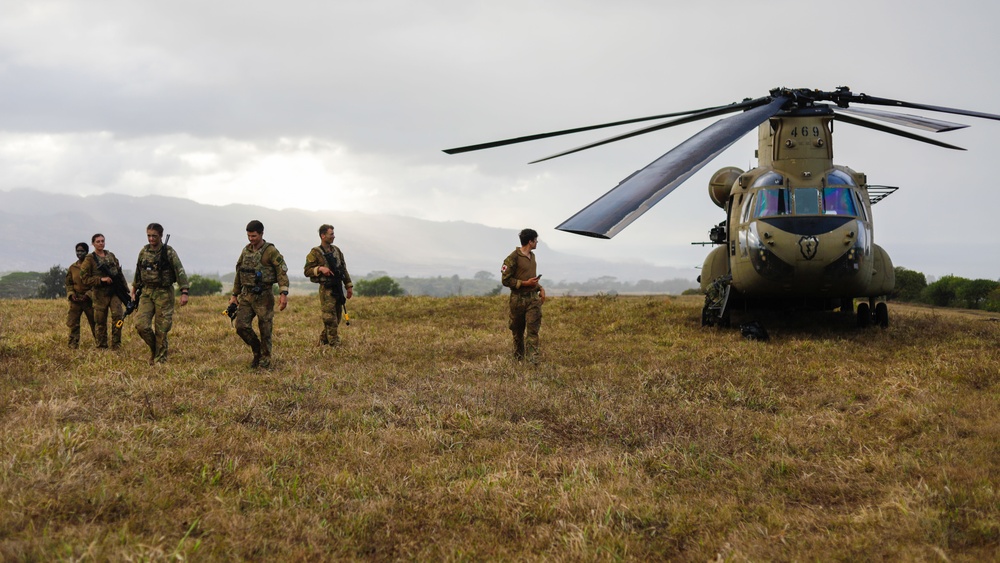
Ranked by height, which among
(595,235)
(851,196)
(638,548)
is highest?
(851,196)

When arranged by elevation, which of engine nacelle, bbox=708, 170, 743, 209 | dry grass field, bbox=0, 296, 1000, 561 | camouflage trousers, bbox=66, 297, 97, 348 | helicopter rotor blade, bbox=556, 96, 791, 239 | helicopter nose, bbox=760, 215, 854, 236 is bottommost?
dry grass field, bbox=0, 296, 1000, 561

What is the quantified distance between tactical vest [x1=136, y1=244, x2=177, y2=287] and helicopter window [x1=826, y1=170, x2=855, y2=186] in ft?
37.2

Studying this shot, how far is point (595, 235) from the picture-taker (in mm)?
4270

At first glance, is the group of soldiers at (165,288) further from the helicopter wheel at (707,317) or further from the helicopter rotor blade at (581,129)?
the helicopter wheel at (707,317)

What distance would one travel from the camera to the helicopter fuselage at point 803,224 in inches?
464

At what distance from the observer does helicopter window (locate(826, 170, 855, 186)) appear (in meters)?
12.2

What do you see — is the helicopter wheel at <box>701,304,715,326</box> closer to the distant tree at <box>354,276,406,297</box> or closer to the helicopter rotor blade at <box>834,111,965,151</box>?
the helicopter rotor blade at <box>834,111,965,151</box>

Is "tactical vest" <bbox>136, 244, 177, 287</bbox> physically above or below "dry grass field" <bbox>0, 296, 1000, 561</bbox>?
above

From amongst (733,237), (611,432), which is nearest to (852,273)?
(733,237)

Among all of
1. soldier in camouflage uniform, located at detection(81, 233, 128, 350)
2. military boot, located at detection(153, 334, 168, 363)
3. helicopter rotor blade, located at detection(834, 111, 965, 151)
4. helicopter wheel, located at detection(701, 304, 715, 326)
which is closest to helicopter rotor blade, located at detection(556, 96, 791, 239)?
helicopter rotor blade, located at detection(834, 111, 965, 151)

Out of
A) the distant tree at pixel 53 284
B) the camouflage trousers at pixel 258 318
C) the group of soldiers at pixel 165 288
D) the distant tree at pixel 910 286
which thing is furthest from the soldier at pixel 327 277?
the distant tree at pixel 53 284

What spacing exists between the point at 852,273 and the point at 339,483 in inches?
403

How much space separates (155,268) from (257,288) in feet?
5.74

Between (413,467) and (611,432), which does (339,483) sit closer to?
(413,467)
